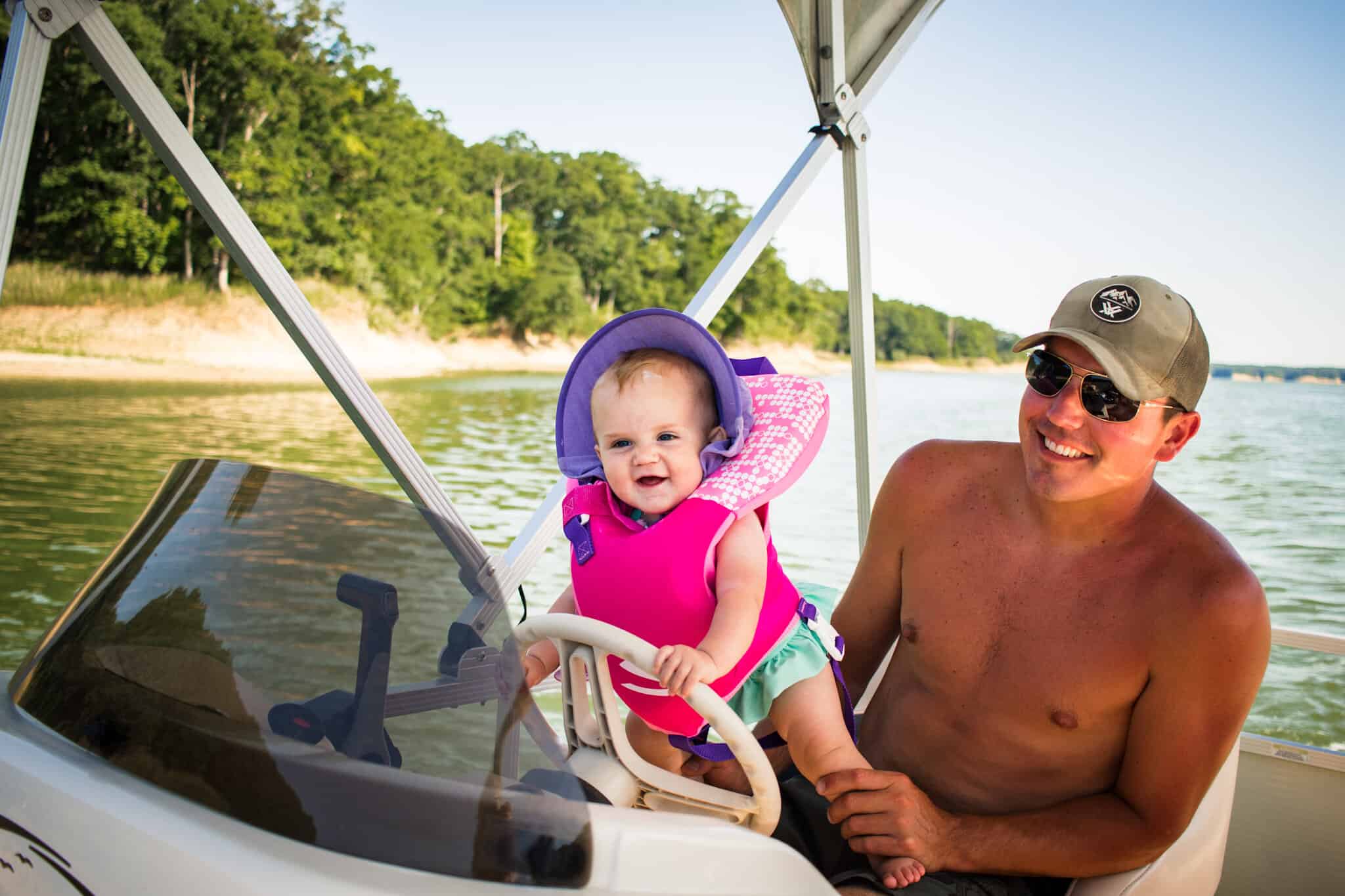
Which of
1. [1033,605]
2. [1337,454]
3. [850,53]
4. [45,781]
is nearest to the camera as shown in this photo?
[45,781]

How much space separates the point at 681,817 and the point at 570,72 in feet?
176

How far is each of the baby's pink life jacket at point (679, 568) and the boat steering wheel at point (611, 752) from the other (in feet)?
0.43

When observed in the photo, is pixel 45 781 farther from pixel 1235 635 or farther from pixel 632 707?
pixel 1235 635

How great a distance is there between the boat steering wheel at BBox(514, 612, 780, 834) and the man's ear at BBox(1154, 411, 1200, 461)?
2.66 ft

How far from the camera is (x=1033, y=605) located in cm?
182

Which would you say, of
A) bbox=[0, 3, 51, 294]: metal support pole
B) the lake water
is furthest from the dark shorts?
the lake water

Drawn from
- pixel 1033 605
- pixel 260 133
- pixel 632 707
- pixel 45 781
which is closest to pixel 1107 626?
pixel 1033 605

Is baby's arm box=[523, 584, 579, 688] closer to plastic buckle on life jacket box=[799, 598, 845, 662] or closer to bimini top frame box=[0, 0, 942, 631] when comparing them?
bimini top frame box=[0, 0, 942, 631]

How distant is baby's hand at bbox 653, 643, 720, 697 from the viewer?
1.38 meters

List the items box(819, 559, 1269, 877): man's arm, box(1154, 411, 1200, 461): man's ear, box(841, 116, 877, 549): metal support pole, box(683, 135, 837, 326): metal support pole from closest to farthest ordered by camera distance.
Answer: box(819, 559, 1269, 877): man's arm, box(1154, 411, 1200, 461): man's ear, box(683, 135, 837, 326): metal support pole, box(841, 116, 877, 549): metal support pole

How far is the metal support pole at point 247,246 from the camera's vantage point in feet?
6.80

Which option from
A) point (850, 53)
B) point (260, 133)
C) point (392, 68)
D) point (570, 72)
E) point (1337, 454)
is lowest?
point (1337, 454)

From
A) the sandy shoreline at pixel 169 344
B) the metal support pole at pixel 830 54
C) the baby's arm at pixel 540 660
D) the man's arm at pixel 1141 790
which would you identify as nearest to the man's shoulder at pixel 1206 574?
the man's arm at pixel 1141 790

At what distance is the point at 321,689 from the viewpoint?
3.49ft
